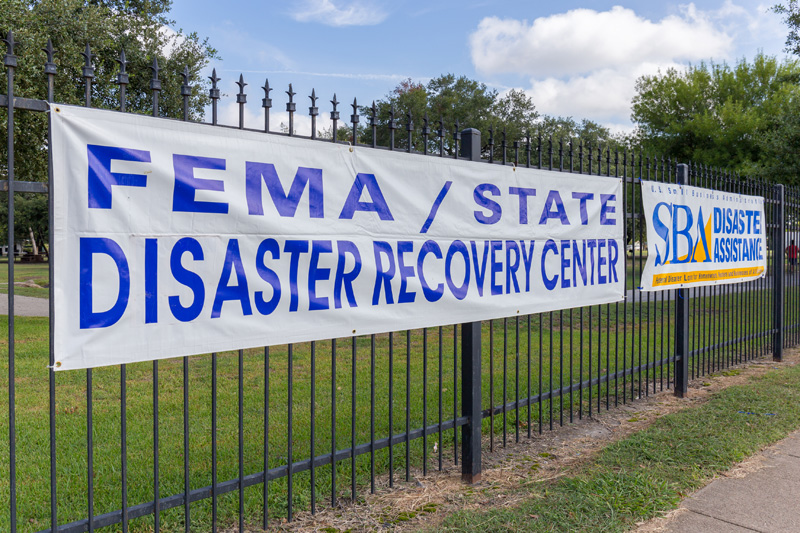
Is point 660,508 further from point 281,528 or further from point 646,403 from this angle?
point 646,403

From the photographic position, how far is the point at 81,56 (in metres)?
10.5

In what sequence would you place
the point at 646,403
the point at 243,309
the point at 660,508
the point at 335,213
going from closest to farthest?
the point at 243,309, the point at 335,213, the point at 660,508, the point at 646,403

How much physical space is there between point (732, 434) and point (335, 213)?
12.7ft

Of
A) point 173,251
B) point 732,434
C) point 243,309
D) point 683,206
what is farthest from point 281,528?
point 683,206

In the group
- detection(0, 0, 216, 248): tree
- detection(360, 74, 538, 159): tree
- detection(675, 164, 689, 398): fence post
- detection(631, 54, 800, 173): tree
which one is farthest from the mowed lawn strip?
Answer: detection(360, 74, 538, 159): tree

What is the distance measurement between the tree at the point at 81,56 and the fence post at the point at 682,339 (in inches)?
323

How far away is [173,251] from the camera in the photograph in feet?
9.14

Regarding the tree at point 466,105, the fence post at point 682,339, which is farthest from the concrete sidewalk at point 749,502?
the tree at point 466,105

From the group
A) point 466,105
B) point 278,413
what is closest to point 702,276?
point 278,413

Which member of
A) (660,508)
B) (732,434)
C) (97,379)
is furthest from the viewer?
(97,379)

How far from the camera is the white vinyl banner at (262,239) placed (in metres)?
2.55

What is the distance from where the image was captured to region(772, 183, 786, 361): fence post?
8.49 meters

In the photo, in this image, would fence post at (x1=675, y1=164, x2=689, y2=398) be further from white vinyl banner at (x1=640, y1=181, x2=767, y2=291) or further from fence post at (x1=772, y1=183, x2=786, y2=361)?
fence post at (x1=772, y1=183, x2=786, y2=361)

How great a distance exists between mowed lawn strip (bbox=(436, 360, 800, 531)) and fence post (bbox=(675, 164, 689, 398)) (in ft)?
1.12
